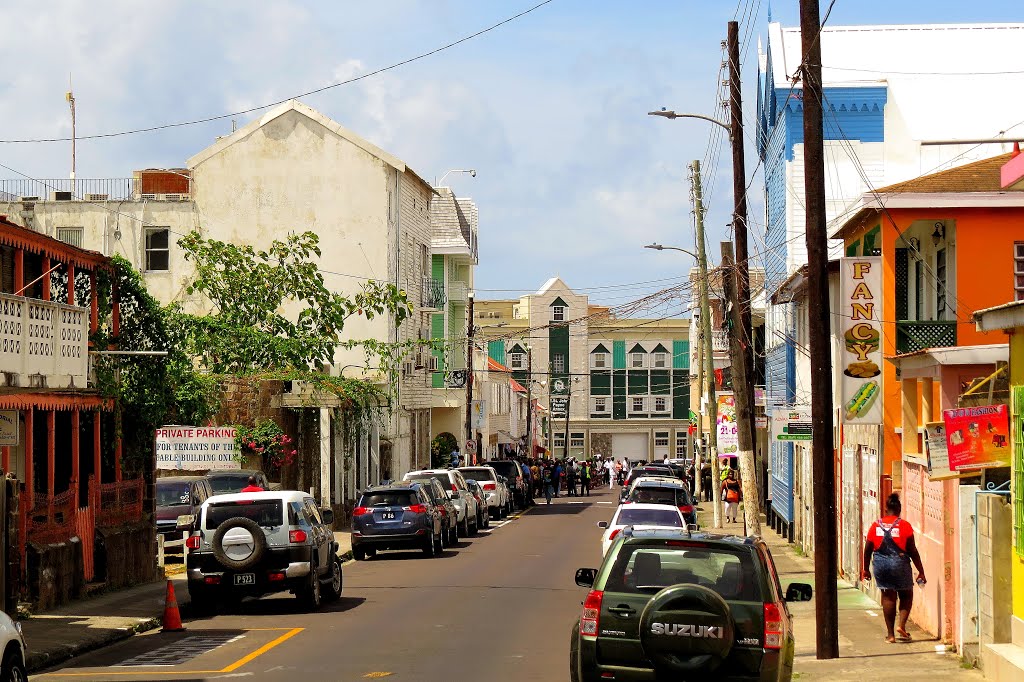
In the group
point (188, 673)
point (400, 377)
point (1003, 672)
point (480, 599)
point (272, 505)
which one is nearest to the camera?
point (1003, 672)

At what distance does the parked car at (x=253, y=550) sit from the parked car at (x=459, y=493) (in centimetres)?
1739

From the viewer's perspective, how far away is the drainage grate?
54.6 ft

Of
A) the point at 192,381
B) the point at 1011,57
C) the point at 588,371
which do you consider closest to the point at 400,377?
the point at 192,381

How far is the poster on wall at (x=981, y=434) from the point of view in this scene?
600 inches

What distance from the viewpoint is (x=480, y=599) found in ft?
76.9

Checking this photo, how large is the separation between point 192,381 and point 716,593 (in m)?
29.3

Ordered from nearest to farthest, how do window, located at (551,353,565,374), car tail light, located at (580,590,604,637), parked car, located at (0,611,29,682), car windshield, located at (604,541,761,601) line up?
car tail light, located at (580,590,604,637) → car windshield, located at (604,541,761,601) → parked car, located at (0,611,29,682) → window, located at (551,353,565,374)

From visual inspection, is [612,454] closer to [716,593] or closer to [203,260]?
[203,260]

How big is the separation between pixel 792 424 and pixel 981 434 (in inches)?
544

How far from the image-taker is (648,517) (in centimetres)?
2705

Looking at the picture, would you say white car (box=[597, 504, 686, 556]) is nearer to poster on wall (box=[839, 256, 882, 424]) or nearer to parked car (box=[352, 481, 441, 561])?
poster on wall (box=[839, 256, 882, 424])

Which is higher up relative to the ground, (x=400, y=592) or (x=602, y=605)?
(x=602, y=605)

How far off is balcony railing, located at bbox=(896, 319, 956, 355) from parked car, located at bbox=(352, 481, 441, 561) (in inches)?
514

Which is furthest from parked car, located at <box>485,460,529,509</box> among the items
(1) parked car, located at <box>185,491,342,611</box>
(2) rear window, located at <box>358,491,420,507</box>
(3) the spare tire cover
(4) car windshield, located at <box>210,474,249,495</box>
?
(3) the spare tire cover
